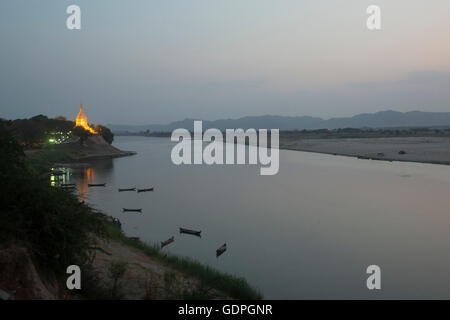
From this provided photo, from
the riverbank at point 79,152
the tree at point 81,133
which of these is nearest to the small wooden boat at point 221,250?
the riverbank at point 79,152

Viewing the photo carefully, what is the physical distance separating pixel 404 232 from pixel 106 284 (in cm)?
1290

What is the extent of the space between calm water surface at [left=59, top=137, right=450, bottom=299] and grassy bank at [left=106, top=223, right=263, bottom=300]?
881mm

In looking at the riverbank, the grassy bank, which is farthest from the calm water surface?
the riverbank

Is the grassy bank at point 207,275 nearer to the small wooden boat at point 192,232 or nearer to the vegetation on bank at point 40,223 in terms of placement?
→ the vegetation on bank at point 40,223

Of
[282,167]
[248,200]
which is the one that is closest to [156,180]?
[248,200]

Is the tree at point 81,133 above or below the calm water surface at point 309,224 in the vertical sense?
above

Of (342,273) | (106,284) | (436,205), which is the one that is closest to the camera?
(106,284)

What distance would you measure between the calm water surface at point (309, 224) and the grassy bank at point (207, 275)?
2.89 ft

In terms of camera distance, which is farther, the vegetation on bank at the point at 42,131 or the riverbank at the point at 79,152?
the vegetation on bank at the point at 42,131

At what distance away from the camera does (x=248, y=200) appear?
76.1ft

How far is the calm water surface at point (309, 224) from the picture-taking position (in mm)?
11188

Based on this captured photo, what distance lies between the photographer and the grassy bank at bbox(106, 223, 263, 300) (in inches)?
363

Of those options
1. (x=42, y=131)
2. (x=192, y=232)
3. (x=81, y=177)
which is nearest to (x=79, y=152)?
(x=42, y=131)
